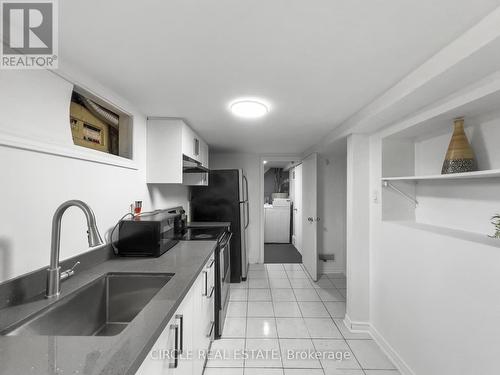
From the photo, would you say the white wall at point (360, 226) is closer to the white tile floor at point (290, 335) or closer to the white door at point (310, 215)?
the white tile floor at point (290, 335)

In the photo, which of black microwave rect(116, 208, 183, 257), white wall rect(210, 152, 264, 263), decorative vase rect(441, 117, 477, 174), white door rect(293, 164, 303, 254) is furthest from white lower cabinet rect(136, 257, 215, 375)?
white door rect(293, 164, 303, 254)

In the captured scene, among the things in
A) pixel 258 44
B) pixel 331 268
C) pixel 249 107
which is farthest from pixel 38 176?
pixel 331 268

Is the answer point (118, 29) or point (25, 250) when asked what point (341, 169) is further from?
point (25, 250)

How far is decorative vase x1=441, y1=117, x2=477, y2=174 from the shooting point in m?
1.39

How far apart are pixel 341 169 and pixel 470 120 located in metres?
2.51

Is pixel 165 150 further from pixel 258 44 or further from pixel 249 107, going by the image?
pixel 258 44

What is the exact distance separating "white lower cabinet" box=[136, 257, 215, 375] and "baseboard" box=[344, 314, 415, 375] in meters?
1.43

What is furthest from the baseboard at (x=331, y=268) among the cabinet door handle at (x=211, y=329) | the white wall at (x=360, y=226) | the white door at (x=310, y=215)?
the cabinet door handle at (x=211, y=329)

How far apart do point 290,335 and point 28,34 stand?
2797 millimetres

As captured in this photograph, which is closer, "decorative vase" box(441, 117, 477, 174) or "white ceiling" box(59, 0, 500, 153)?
"white ceiling" box(59, 0, 500, 153)

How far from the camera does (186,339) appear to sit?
1.28 m

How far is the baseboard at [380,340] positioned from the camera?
5.87 ft

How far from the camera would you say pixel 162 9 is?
2.78 feet

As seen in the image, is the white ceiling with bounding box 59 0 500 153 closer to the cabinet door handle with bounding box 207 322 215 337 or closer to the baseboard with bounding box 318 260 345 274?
the cabinet door handle with bounding box 207 322 215 337
